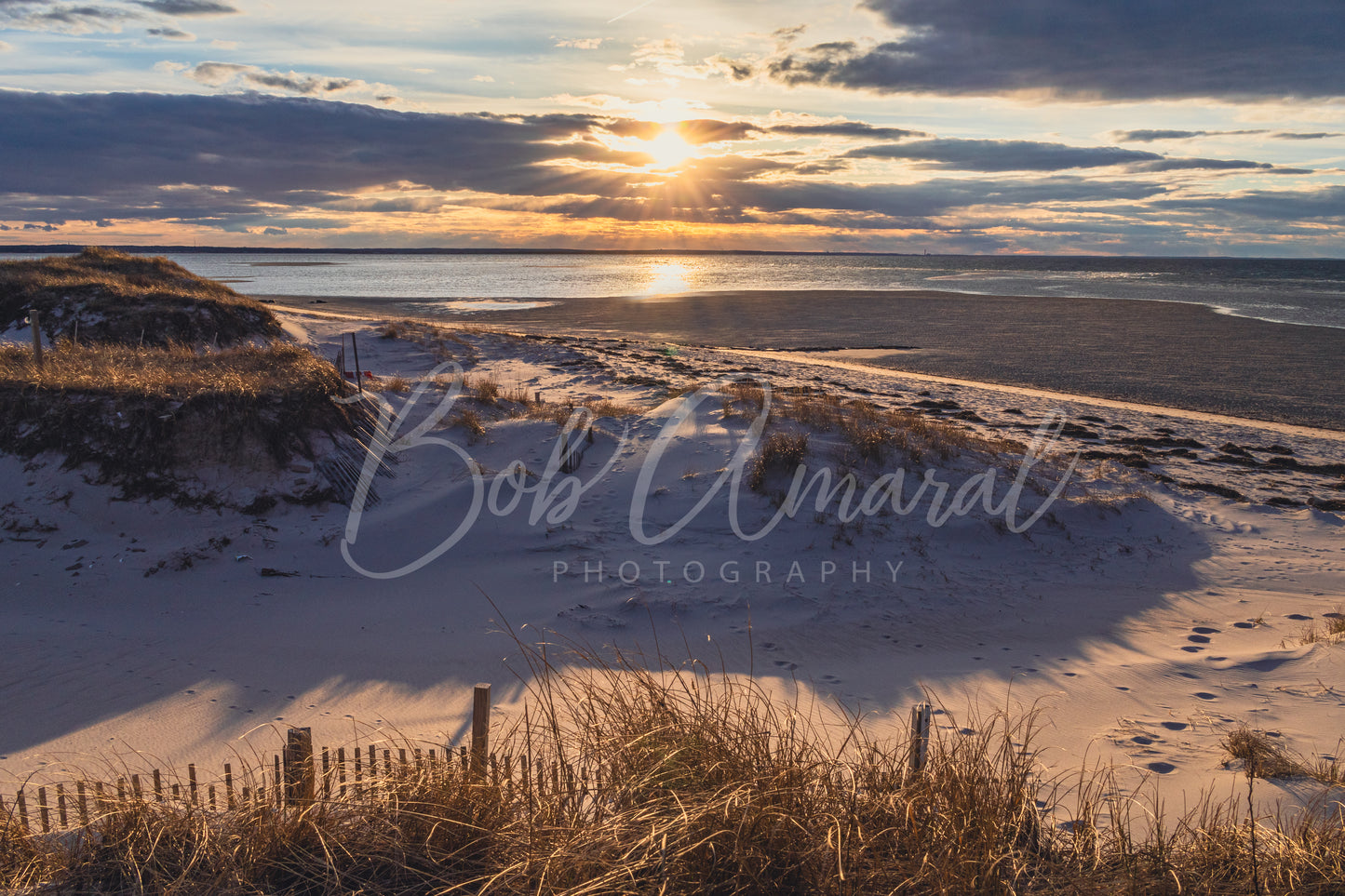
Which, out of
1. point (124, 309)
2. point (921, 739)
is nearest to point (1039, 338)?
point (124, 309)

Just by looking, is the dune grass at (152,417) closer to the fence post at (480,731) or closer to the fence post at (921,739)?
the fence post at (480,731)

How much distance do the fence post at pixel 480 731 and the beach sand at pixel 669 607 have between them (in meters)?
1.63

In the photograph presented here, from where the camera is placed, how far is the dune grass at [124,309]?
67.9ft

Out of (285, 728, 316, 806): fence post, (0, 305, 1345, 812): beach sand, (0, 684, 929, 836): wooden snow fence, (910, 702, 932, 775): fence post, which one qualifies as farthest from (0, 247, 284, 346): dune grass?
(910, 702, 932, 775): fence post

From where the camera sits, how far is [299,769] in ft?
14.1

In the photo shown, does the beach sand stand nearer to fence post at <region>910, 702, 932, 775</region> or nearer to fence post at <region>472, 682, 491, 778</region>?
fence post at <region>910, 702, 932, 775</region>

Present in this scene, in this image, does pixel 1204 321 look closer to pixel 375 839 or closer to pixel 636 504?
pixel 636 504

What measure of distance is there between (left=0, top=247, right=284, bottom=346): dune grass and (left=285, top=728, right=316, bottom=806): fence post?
19492mm

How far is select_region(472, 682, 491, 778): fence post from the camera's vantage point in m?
4.20

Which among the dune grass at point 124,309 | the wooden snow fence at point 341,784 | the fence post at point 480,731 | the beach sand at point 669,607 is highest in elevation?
the dune grass at point 124,309

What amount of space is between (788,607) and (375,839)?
622cm

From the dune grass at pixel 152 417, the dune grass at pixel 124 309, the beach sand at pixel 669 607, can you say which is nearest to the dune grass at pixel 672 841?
the beach sand at pixel 669 607

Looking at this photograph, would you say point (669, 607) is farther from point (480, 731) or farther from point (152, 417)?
point (152, 417)

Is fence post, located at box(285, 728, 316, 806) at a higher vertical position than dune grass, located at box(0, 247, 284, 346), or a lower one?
lower
